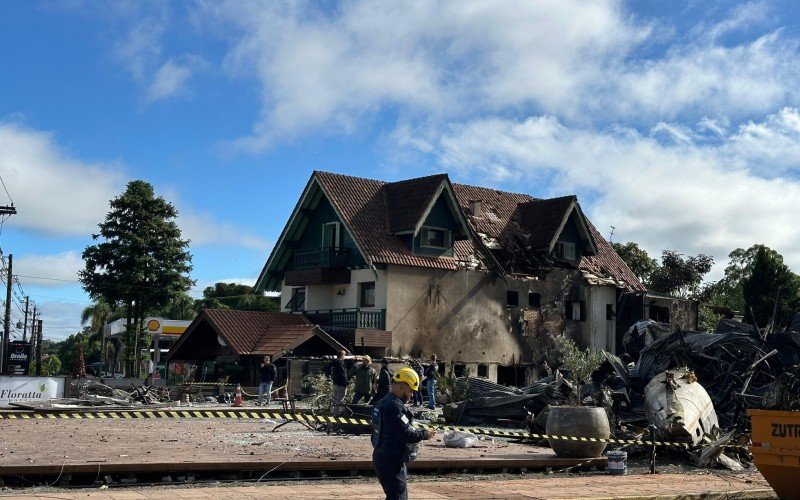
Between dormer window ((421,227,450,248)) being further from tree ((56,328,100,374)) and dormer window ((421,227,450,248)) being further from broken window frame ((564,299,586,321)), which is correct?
tree ((56,328,100,374))

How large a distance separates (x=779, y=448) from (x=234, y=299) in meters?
79.2

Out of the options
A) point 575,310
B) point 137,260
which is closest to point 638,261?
point 575,310

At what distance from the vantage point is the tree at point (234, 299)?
8156 centimetres

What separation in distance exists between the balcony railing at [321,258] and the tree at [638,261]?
A: 95.2 ft

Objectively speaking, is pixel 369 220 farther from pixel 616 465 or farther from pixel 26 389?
pixel 616 465

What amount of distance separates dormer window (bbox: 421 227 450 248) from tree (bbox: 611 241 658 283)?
26717 millimetres

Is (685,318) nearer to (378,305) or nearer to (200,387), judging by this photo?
(378,305)

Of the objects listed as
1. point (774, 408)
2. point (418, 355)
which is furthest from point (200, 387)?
point (774, 408)

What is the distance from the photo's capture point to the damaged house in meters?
40.2

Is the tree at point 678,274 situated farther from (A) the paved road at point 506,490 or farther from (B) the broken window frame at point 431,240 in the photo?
(A) the paved road at point 506,490

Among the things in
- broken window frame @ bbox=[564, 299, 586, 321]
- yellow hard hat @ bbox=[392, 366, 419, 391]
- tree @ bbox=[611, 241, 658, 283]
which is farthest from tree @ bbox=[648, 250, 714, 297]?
yellow hard hat @ bbox=[392, 366, 419, 391]

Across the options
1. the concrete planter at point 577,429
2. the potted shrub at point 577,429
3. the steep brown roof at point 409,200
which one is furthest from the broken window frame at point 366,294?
the concrete planter at point 577,429

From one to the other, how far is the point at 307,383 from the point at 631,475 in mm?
17321

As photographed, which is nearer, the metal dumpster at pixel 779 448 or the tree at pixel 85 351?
the metal dumpster at pixel 779 448
